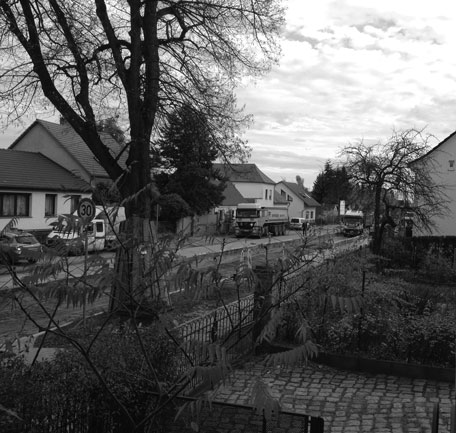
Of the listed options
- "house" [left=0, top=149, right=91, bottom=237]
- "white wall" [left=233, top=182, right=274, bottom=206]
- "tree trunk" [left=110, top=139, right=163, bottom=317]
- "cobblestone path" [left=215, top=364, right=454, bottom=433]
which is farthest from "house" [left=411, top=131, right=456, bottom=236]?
"white wall" [left=233, top=182, right=274, bottom=206]

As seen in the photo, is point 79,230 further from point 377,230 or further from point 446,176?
point 446,176

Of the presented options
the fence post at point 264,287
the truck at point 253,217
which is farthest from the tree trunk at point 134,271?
the truck at point 253,217

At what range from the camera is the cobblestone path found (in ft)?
22.3

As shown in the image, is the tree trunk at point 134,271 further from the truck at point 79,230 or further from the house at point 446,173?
the house at point 446,173

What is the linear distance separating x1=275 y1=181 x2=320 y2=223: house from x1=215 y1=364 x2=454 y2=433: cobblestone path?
294 feet

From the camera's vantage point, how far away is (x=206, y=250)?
4.16 metres

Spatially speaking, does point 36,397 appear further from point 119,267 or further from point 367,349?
point 367,349

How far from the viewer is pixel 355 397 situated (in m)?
7.81

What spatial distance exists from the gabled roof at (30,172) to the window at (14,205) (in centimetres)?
67

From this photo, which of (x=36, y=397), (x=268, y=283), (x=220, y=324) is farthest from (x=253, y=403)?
(x=220, y=324)

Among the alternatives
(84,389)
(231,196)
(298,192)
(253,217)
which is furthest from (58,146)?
(298,192)

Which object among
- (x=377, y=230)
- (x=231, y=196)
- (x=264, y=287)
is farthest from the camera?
(x=231, y=196)

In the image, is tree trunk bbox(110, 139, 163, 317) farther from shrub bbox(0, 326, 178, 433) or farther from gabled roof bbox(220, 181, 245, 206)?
gabled roof bbox(220, 181, 245, 206)

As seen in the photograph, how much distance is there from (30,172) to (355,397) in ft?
115
